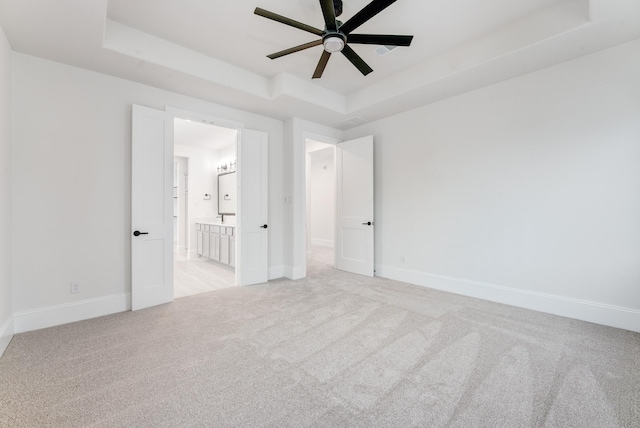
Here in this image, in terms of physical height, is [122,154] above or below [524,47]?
below

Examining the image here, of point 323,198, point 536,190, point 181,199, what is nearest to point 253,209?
point 536,190

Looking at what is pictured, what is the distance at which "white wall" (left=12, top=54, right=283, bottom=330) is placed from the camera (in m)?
2.68

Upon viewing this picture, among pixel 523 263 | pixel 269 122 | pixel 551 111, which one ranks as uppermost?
pixel 269 122

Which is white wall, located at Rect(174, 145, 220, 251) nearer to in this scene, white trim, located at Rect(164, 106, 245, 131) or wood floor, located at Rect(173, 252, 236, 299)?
wood floor, located at Rect(173, 252, 236, 299)

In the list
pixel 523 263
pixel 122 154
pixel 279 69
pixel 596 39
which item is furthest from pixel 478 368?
pixel 122 154

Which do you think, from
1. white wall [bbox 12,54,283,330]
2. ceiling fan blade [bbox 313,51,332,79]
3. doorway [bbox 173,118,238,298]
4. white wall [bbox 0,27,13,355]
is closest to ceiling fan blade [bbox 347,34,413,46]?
ceiling fan blade [bbox 313,51,332,79]

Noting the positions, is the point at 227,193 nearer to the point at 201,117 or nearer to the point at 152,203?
the point at 201,117

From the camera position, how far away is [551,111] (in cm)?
304

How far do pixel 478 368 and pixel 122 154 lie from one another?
4.08 meters

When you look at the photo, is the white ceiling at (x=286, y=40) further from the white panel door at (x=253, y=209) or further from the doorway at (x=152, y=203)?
the white panel door at (x=253, y=209)

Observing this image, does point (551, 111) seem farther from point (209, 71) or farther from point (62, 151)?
point (62, 151)

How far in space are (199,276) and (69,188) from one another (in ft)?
7.94

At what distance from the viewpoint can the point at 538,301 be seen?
123 inches

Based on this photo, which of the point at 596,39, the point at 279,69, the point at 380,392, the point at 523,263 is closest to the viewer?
the point at 380,392
